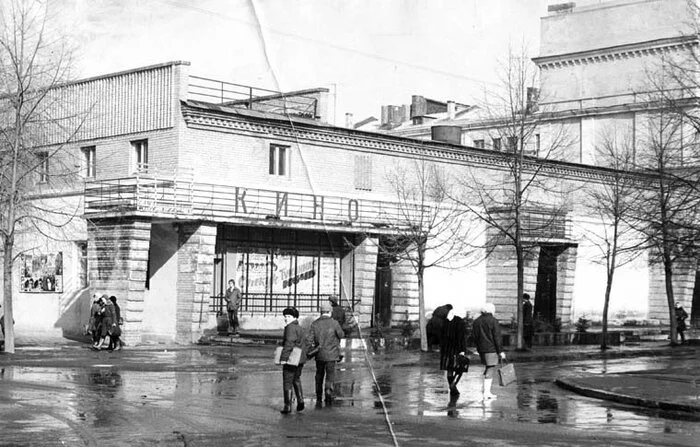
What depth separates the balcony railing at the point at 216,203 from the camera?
37094 mm

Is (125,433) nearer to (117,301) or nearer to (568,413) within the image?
(568,413)

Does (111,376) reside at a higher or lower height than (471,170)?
lower

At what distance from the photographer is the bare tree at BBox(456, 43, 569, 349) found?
36969 mm

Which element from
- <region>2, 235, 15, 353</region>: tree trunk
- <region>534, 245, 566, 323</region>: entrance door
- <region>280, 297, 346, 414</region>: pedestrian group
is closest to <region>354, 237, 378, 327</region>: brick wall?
<region>534, 245, 566, 323</region>: entrance door

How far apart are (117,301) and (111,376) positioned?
37.8 feet

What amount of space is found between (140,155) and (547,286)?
20821 millimetres

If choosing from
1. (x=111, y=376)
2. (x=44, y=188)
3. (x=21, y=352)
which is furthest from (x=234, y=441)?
(x=44, y=188)

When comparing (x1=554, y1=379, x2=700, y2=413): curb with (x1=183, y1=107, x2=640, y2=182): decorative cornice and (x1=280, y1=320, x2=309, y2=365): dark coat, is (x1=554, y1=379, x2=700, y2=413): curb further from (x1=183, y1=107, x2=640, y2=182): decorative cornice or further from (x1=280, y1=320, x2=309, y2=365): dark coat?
(x1=183, y1=107, x2=640, y2=182): decorative cornice

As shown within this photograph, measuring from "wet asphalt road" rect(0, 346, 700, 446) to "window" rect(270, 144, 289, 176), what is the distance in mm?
14134

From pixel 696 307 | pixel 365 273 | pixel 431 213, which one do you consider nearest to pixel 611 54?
pixel 696 307

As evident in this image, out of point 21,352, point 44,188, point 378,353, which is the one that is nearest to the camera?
point 21,352

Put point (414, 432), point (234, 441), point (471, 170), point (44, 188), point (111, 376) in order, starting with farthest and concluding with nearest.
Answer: point (471, 170) → point (44, 188) → point (111, 376) → point (414, 432) → point (234, 441)

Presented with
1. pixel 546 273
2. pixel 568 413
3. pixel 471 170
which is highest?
pixel 471 170

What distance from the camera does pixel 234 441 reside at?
48.6 ft
